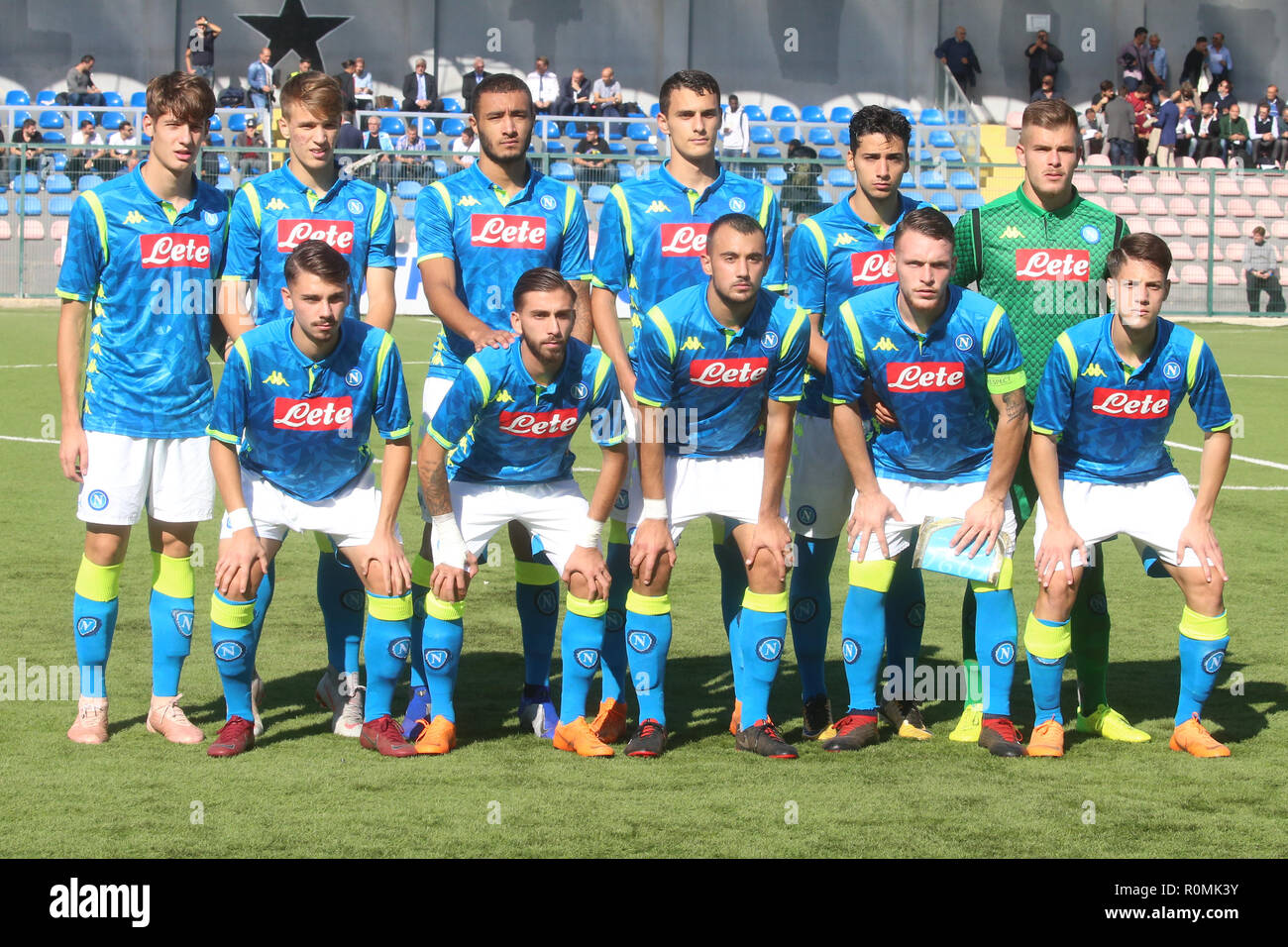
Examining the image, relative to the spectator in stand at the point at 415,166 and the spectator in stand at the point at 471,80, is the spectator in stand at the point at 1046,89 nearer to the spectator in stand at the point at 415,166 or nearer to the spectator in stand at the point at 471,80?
the spectator in stand at the point at 471,80

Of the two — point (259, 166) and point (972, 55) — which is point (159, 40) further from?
point (972, 55)

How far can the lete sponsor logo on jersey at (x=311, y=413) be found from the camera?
17.4ft

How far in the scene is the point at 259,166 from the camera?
810 inches

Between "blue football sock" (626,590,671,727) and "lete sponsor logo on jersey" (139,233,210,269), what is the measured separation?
75.7 inches

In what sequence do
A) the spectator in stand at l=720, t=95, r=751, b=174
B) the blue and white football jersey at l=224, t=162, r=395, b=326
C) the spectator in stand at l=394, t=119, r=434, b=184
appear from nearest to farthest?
the blue and white football jersey at l=224, t=162, r=395, b=326
the spectator in stand at l=394, t=119, r=434, b=184
the spectator in stand at l=720, t=95, r=751, b=174

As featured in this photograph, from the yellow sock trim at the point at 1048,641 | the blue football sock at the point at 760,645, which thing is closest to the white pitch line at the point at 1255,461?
the yellow sock trim at the point at 1048,641

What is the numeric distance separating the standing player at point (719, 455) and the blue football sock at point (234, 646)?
1.31 m

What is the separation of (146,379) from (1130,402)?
3.38 meters

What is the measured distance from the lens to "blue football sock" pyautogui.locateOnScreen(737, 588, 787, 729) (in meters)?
5.41

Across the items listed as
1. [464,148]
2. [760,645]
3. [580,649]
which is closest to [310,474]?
[580,649]

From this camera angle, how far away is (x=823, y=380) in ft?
19.0

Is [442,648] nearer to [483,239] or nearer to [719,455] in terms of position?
[719,455]

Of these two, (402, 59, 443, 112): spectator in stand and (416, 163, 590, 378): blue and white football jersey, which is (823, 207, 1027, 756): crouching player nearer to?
(416, 163, 590, 378): blue and white football jersey

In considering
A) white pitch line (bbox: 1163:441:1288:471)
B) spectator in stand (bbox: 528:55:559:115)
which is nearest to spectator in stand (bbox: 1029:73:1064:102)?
spectator in stand (bbox: 528:55:559:115)
